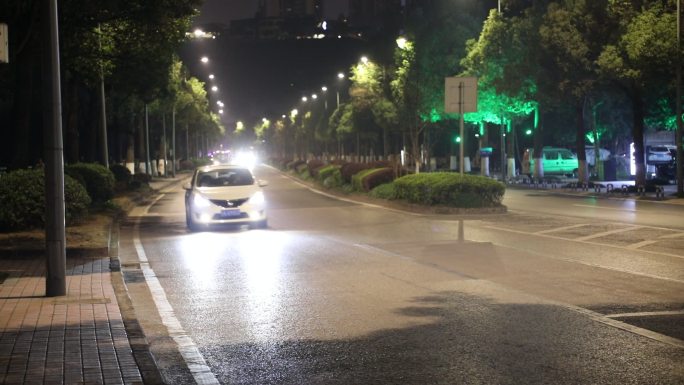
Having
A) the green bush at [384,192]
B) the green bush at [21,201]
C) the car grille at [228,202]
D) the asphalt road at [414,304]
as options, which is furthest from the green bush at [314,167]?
the green bush at [21,201]

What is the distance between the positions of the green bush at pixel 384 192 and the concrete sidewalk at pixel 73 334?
17391 millimetres


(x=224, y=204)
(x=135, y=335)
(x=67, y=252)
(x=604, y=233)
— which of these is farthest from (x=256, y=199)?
(x=135, y=335)

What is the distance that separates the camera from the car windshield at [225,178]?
861 inches

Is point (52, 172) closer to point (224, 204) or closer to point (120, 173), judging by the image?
point (224, 204)

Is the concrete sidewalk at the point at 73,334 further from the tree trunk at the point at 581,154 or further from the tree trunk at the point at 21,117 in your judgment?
the tree trunk at the point at 581,154

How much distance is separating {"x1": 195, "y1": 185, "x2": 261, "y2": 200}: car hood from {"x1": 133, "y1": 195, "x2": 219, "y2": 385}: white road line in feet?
21.2

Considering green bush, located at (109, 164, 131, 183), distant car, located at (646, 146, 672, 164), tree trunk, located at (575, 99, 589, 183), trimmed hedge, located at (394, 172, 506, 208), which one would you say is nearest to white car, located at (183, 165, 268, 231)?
trimmed hedge, located at (394, 172, 506, 208)

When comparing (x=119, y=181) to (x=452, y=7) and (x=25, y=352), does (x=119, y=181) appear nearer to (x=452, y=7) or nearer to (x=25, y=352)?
(x=452, y=7)

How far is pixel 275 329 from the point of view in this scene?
28.7ft

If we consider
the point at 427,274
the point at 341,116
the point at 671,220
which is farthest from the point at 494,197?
the point at 341,116

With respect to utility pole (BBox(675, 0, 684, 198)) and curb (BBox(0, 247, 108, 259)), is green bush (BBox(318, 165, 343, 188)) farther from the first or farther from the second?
curb (BBox(0, 247, 108, 259))

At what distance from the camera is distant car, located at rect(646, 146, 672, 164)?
165ft

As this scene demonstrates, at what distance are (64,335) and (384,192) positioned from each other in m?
22.9

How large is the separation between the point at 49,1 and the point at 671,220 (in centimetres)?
1705
